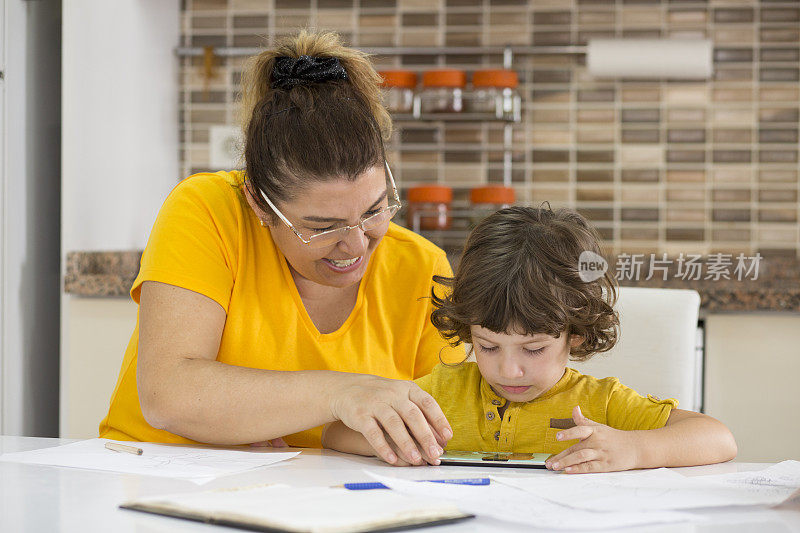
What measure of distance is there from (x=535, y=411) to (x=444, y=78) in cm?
157

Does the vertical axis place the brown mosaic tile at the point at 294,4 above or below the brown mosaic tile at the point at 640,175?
above

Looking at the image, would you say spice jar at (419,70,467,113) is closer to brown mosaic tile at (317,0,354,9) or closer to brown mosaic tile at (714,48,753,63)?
brown mosaic tile at (317,0,354,9)

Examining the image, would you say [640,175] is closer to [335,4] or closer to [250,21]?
[335,4]

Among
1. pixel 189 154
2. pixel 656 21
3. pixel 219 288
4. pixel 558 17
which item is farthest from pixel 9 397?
pixel 656 21

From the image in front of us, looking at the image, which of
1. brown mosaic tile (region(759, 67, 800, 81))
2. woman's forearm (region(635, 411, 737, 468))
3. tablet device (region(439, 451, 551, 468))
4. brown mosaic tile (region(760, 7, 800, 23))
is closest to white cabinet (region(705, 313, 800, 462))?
woman's forearm (region(635, 411, 737, 468))

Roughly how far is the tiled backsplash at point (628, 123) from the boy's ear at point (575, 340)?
5.16 feet

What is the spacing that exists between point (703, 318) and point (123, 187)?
1565mm

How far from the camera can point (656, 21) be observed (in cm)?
253

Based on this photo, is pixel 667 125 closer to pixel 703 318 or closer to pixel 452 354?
pixel 703 318

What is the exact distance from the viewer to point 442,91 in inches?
97.0

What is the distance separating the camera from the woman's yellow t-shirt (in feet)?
3.35

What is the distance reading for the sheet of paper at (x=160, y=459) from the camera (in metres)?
0.79

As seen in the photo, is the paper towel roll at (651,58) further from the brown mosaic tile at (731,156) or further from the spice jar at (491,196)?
the spice jar at (491,196)

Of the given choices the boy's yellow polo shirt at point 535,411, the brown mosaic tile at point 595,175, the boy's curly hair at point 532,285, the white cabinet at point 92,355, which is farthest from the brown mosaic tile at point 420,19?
the boy's yellow polo shirt at point 535,411
